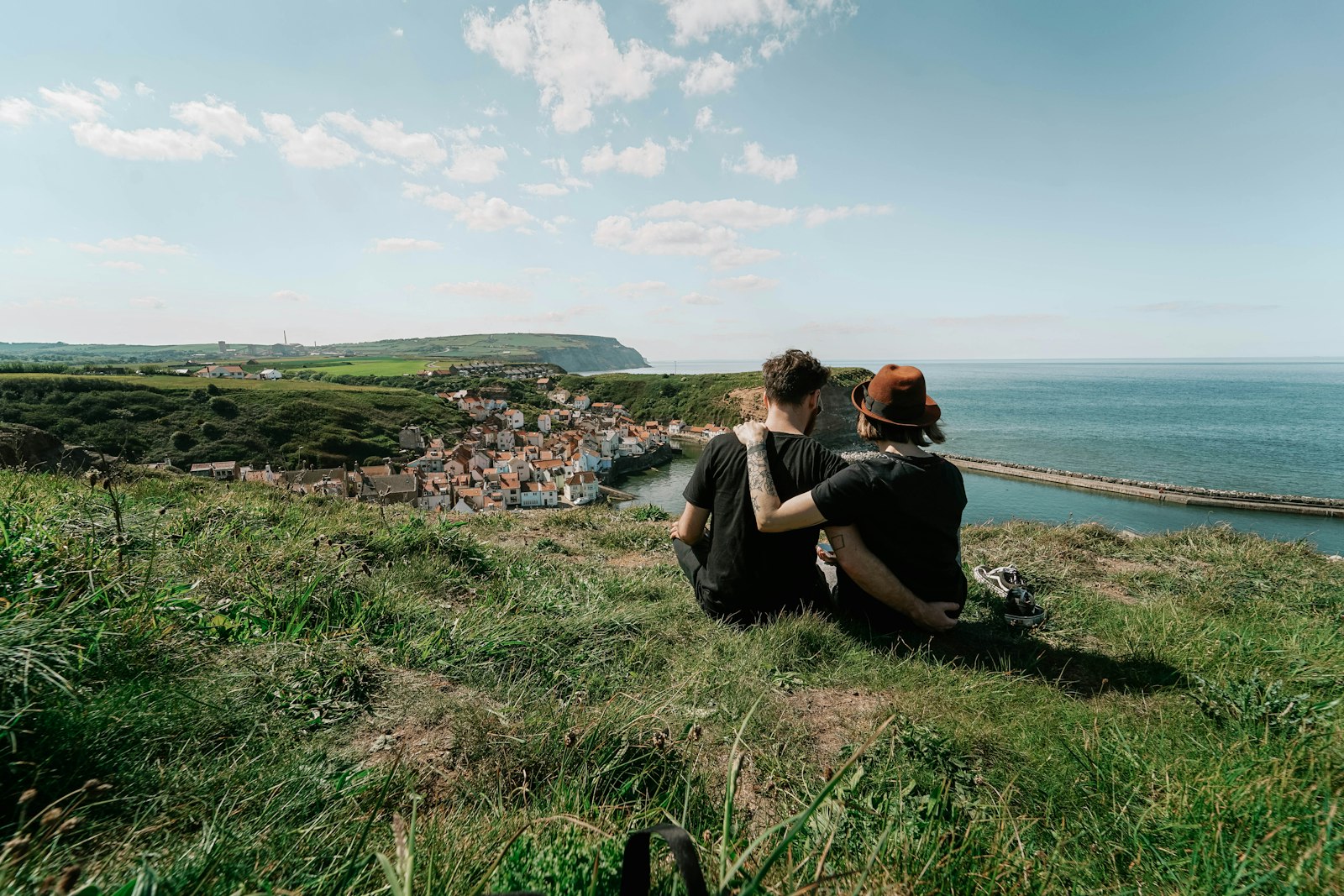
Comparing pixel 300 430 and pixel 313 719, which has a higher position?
pixel 313 719

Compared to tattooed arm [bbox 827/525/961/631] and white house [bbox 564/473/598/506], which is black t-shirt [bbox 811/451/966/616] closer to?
tattooed arm [bbox 827/525/961/631]

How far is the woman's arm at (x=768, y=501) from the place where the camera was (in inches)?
125

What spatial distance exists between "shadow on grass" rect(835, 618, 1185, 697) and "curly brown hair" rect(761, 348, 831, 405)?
5.22ft

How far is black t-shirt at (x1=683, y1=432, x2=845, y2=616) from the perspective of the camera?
3.43 metres

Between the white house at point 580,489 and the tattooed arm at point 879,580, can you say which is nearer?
the tattooed arm at point 879,580

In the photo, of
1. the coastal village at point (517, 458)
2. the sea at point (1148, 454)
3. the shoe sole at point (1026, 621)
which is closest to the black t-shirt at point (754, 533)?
the shoe sole at point (1026, 621)

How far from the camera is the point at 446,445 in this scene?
6562 centimetres

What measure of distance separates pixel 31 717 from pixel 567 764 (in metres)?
1.64

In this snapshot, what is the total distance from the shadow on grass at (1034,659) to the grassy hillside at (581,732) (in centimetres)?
3

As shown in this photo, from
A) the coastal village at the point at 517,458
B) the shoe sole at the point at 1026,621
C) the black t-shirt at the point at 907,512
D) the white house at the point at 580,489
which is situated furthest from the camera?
the white house at the point at 580,489

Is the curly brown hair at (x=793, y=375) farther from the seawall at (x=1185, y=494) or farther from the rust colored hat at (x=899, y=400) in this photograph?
the seawall at (x=1185, y=494)

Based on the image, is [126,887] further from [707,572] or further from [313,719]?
[707,572]

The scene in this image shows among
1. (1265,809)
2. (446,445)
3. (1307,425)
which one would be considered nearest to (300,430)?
(446,445)

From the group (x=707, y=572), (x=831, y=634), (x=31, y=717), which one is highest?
(x=31, y=717)
